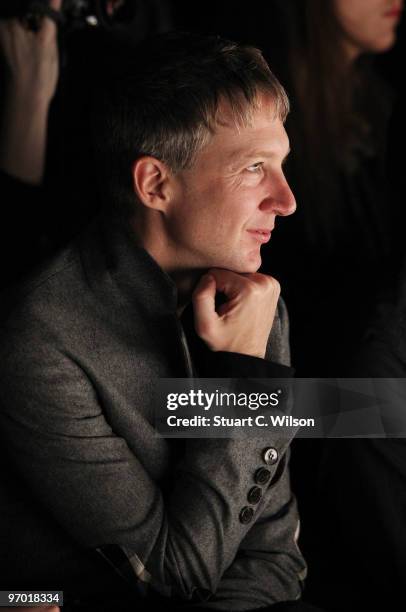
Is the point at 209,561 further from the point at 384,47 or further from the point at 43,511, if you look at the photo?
the point at 384,47

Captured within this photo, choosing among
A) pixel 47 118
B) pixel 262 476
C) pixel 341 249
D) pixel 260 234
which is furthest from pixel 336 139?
pixel 262 476

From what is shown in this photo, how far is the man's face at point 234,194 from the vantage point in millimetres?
808

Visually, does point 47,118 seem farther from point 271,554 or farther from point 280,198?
point 271,554

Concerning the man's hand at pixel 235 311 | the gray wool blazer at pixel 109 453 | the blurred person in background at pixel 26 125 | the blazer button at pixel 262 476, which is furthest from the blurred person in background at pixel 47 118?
the blazer button at pixel 262 476

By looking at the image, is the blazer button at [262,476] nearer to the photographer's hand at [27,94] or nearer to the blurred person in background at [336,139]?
the blurred person in background at [336,139]

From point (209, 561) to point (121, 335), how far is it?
0.83ft

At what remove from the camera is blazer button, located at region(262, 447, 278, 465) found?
0.86 m

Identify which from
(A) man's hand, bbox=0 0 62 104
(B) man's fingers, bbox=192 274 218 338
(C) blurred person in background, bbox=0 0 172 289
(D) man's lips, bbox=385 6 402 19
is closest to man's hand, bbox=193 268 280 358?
(B) man's fingers, bbox=192 274 218 338

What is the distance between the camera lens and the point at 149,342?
2.91 feet

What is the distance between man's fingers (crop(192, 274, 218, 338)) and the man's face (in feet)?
0.14

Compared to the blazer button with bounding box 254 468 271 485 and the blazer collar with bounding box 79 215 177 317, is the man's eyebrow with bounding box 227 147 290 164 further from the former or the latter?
the blazer button with bounding box 254 468 271 485

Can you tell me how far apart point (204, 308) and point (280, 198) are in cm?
13

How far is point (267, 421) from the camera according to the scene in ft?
2.81

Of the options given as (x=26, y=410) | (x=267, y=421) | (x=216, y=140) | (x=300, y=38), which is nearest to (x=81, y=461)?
(x=26, y=410)
